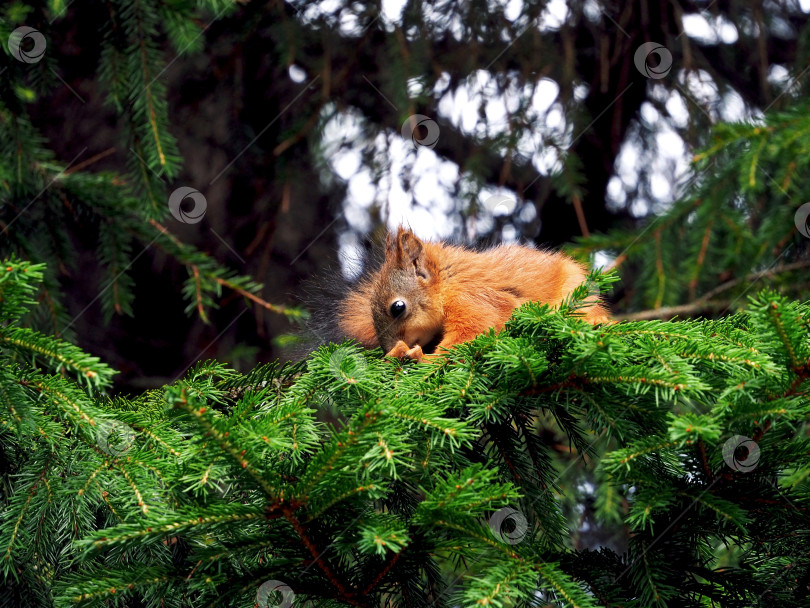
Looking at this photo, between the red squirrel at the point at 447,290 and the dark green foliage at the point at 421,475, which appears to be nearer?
the dark green foliage at the point at 421,475

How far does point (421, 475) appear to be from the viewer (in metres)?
1.19

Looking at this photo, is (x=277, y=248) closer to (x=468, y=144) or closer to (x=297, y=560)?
(x=468, y=144)

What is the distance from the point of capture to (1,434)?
1.32 metres

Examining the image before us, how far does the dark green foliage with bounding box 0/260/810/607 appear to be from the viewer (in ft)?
3.29

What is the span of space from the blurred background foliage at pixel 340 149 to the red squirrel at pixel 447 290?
309 millimetres

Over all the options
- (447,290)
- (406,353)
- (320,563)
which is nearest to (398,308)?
(447,290)

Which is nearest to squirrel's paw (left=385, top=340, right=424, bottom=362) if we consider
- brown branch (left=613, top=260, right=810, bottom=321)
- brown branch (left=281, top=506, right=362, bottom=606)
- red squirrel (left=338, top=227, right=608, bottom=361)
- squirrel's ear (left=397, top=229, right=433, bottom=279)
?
red squirrel (left=338, top=227, right=608, bottom=361)

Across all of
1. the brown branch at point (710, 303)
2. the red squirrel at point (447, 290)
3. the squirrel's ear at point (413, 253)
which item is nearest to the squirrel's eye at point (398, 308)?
the red squirrel at point (447, 290)

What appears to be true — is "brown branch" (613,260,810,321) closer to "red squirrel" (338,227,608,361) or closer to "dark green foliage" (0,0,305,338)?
"red squirrel" (338,227,608,361)

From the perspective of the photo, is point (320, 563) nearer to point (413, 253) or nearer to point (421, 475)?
point (421, 475)

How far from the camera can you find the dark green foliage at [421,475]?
1.00 m

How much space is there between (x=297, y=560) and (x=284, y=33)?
246cm

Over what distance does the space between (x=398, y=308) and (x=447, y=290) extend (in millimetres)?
157

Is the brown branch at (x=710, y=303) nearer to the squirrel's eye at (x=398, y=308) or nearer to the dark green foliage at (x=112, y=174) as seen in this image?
the squirrel's eye at (x=398, y=308)
